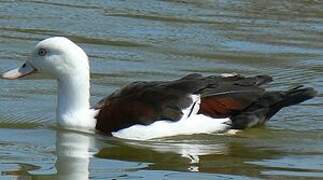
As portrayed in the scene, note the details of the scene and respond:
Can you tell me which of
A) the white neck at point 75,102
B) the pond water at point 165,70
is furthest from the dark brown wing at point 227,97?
the white neck at point 75,102

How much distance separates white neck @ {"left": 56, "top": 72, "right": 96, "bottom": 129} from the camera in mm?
11930

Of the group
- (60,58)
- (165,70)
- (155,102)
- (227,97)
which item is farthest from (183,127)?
(165,70)

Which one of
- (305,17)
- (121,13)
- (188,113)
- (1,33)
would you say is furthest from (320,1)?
(188,113)

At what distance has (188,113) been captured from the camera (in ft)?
38.7

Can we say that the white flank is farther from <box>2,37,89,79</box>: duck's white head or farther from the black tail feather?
<box>2,37,89,79</box>: duck's white head

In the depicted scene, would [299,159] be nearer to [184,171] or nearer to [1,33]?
[184,171]

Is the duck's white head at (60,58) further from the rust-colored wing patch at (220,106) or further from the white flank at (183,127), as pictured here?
the rust-colored wing patch at (220,106)

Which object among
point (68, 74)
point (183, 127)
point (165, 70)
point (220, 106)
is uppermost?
point (165, 70)

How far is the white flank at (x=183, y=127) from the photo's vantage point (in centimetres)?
1167

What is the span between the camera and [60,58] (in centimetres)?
1190

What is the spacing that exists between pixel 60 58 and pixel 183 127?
1.28 m

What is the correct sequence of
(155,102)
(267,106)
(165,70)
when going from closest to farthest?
(155,102) → (267,106) → (165,70)

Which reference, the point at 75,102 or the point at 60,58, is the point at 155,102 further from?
the point at 60,58

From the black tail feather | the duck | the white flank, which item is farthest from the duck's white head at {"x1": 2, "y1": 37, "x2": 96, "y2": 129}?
the black tail feather
